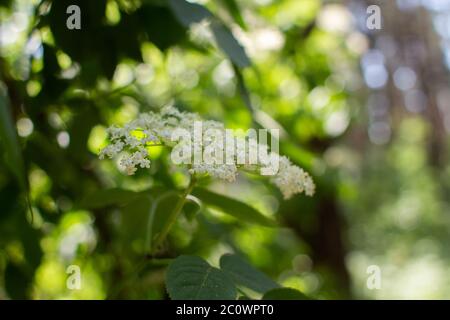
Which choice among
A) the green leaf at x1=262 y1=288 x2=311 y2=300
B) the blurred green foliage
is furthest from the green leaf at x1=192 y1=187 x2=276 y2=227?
the green leaf at x1=262 y1=288 x2=311 y2=300

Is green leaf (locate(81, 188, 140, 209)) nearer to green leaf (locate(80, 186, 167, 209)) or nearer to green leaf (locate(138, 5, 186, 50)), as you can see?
green leaf (locate(80, 186, 167, 209))

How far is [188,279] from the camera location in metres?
0.67

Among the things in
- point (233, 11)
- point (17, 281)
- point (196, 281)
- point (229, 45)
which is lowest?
point (196, 281)

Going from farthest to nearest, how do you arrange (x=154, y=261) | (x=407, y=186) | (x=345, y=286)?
(x=407, y=186), (x=345, y=286), (x=154, y=261)

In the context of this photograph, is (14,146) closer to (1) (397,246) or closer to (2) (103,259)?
(2) (103,259)

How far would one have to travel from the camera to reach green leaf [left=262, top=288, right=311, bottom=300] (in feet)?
2.44

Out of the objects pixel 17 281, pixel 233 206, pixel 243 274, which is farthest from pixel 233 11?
pixel 17 281

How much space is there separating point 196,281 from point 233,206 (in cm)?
21

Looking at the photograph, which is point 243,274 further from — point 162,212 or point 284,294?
point 162,212

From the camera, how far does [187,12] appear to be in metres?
0.89

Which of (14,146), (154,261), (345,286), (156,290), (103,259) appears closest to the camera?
(14,146)

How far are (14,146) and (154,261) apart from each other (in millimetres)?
300
